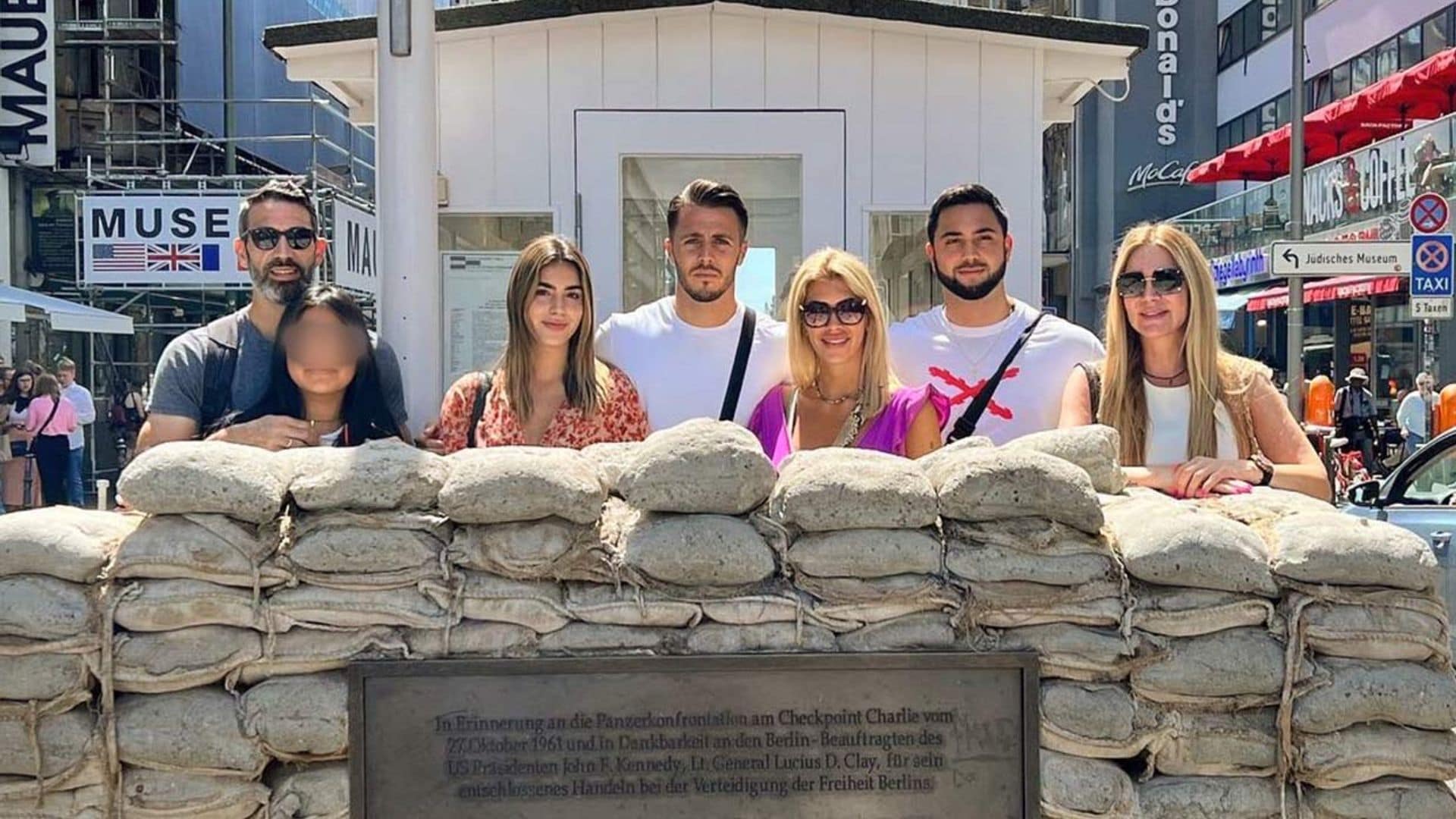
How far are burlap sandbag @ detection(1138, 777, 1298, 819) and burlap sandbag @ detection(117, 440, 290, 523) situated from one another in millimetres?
1620

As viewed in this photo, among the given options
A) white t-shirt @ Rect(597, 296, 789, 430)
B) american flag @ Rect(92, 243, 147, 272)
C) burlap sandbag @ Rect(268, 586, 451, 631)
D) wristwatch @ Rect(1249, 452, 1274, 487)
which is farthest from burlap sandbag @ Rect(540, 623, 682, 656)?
american flag @ Rect(92, 243, 147, 272)

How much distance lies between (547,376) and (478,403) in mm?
193

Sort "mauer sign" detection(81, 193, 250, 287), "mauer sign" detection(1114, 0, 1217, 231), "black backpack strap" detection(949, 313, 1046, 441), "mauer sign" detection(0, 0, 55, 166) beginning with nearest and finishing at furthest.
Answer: "black backpack strap" detection(949, 313, 1046, 441)
"mauer sign" detection(81, 193, 250, 287)
"mauer sign" detection(0, 0, 55, 166)
"mauer sign" detection(1114, 0, 1217, 231)

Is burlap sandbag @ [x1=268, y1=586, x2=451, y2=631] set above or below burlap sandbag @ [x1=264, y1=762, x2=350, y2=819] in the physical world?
above

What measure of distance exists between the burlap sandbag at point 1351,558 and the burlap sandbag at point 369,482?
1492mm

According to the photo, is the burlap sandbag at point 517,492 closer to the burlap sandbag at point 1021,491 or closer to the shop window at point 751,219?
the burlap sandbag at point 1021,491

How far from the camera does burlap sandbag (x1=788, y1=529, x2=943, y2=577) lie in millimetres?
2219

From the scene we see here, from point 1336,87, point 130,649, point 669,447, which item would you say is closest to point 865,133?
point 669,447

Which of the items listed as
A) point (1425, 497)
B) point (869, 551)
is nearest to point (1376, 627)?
point (869, 551)

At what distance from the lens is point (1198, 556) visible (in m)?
2.21

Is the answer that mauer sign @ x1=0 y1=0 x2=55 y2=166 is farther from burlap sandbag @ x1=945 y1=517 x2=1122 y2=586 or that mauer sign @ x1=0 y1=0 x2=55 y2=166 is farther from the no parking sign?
burlap sandbag @ x1=945 y1=517 x2=1122 y2=586

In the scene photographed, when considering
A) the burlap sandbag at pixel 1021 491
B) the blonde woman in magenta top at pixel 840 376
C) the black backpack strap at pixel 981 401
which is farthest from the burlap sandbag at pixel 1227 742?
the black backpack strap at pixel 981 401

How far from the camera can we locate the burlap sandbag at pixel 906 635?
2.29 metres

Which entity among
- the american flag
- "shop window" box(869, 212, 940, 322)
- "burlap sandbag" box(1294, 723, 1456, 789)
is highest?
the american flag
